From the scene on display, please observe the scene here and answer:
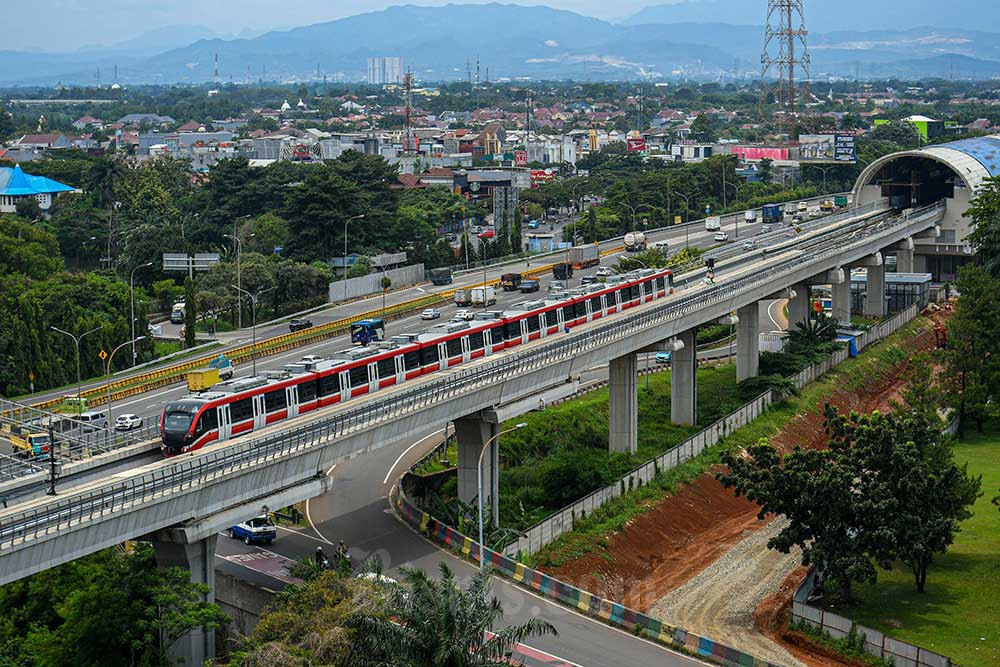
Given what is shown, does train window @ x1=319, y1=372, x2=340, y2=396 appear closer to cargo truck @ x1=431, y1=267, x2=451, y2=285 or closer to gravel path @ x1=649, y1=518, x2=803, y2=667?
gravel path @ x1=649, y1=518, x2=803, y2=667

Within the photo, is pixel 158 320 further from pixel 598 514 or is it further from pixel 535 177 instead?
pixel 535 177

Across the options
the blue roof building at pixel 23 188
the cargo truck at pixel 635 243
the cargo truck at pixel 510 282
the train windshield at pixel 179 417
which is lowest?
the cargo truck at pixel 510 282

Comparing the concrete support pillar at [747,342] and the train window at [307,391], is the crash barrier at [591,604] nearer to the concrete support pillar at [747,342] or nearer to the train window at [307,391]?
the train window at [307,391]

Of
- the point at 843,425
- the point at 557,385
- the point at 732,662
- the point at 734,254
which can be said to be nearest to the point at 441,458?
the point at 557,385

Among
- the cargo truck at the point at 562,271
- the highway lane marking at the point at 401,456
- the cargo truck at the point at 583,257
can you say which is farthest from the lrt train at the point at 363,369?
the cargo truck at the point at 583,257

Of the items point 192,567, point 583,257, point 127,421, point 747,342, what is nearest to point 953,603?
point 192,567

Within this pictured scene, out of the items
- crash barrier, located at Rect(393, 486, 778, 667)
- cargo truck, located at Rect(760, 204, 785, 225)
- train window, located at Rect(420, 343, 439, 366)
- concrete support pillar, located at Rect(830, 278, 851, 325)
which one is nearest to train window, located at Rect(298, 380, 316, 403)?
crash barrier, located at Rect(393, 486, 778, 667)
